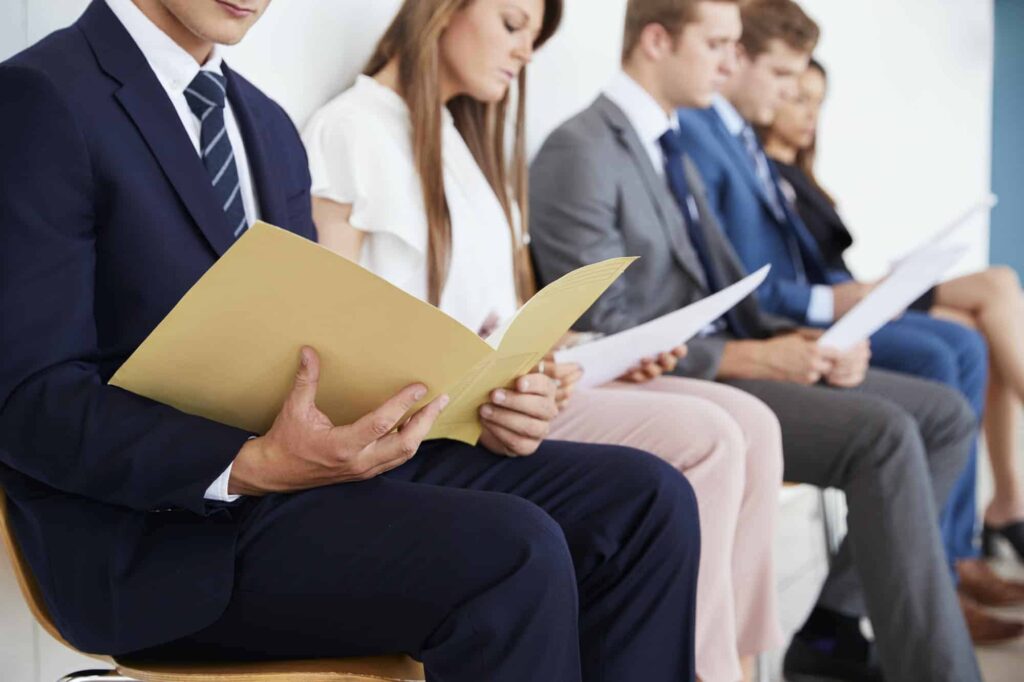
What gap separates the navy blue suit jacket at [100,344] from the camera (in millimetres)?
1063

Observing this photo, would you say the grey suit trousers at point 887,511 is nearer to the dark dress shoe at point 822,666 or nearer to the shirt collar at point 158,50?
the dark dress shoe at point 822,666

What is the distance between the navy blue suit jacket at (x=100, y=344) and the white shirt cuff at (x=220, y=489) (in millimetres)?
22

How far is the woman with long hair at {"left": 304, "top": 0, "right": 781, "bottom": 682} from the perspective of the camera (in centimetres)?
179

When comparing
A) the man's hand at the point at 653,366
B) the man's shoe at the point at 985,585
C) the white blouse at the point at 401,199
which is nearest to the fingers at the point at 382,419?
the white blouse at the point at 401,199

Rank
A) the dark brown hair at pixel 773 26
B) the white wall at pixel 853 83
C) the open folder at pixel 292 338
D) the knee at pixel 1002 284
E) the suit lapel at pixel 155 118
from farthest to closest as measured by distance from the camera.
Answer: the dark brown hair at pixel 773 26
the knee at pixel 1002 284
the white wall at pixel 853 83
the suit lapel at pixel 155 118
the open folder at pixel 292 338

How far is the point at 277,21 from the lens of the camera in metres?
2.04

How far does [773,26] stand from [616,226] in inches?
50.3

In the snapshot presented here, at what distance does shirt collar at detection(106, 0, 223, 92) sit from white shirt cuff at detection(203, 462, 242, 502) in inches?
17.5

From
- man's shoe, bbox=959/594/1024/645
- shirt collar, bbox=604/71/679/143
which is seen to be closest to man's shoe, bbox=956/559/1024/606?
man's shoe, bbox=959/594/1024/645

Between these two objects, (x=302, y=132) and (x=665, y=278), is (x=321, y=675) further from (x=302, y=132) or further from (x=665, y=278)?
(x=665, y=278)

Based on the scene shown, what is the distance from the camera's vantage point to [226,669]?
1166 millimetres

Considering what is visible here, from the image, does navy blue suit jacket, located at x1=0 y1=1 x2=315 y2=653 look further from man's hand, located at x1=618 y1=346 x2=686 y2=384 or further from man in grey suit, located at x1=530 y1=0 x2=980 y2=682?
man in grey suit, located at x1=530 y1=0 x2=980 y2=682

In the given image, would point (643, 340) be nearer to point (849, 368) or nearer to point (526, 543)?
point (526, 543)

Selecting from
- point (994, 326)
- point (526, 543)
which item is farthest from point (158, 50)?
point (994, 326)
